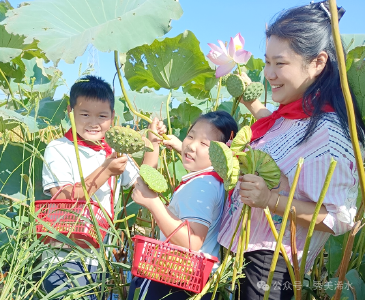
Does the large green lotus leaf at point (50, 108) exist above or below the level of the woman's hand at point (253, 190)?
above

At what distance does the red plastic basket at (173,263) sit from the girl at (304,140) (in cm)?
20

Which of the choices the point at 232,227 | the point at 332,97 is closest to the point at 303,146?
the point at 332,97

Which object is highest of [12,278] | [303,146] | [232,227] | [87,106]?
[87,106]

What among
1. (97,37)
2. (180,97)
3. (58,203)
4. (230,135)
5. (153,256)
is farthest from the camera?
(180,97)

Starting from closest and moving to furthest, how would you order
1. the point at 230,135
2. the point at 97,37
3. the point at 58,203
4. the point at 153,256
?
the point at 153,256
the point at 97,37
the point at 58,203
the point at 230,135

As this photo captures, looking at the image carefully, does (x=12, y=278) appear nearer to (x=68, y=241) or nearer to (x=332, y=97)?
(x=68, y=241)

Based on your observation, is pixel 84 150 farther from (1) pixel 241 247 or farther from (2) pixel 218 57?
(1) pixel 241 247

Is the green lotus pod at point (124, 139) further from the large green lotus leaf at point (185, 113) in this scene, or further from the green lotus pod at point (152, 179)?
the large green lotus leaf at point (185, 113)

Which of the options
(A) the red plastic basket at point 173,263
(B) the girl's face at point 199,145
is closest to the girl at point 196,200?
(B) the girl's face at point 199,145

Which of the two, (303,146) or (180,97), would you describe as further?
Result: (180,97)

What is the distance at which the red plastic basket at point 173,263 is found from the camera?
33.6 inches

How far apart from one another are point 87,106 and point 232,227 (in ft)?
2.26

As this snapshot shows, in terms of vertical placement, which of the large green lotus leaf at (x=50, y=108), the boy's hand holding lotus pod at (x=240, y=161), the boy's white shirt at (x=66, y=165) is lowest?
the boy's white shirt at (x=66, y=165)

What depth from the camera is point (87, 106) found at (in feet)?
4.38
